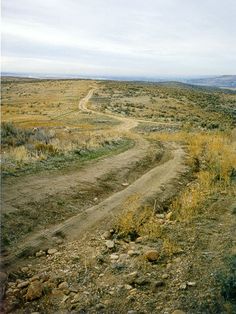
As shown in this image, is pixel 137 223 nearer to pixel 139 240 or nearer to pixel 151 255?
pixel 139 240

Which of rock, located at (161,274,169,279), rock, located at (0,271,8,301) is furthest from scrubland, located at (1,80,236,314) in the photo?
rock, located at (0,271,8,301)

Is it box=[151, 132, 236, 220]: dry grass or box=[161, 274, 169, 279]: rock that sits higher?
box=[151, 132, 236, 220]: dry grass

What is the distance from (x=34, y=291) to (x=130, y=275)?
182 centimetres

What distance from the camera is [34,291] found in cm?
711

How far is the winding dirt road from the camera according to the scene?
32.0ft

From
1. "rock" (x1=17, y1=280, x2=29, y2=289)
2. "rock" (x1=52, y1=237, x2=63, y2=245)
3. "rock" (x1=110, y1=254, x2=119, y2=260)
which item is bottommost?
"rock" (x1=17, y1=280, x2=29, y2=289)

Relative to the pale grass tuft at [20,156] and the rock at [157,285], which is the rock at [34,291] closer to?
the rock at [157,285]

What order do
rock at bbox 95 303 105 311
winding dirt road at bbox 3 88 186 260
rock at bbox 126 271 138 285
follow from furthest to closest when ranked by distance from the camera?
winding dirt road at bbox 3 88 186 260, rock at bbox 126 271 138 285, rock at bbox 95 303 105 311

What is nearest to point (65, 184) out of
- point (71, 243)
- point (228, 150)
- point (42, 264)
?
point (71, 243)

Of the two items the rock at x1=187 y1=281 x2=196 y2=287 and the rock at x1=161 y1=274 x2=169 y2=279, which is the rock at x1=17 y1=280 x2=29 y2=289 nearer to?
the rock at x1=161 y1=274 x2=169 y2=279

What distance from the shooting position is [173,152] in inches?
853

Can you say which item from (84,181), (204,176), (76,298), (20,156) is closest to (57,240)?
(76,298)

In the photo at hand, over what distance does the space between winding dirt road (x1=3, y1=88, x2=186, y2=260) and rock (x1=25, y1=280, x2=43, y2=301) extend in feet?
Answer: 4.17

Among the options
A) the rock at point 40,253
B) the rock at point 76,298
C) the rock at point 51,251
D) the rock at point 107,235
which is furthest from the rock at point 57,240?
the rock at point 76,298
